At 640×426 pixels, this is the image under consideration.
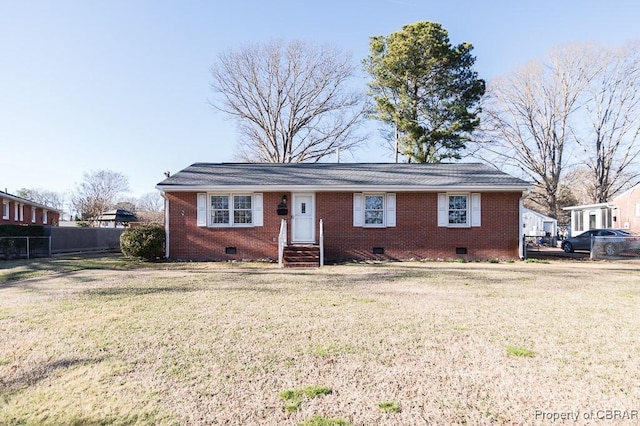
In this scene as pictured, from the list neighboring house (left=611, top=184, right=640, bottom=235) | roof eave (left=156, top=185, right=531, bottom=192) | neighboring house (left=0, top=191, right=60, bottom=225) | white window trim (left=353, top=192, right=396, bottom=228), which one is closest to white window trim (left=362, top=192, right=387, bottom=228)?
white window trim (left=353, top=192, right=396, bottom=228)

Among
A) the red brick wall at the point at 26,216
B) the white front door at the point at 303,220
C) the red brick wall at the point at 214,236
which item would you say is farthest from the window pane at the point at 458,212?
the red brick wall at the point at 26,216

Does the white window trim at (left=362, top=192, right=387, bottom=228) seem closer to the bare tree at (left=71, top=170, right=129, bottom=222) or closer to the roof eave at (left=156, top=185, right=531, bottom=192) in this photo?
the roof eave at (left=156, top=185, right=531, bottom=192)

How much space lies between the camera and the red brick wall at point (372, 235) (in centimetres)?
1445

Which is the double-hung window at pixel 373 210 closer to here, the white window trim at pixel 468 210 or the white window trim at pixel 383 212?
the white window trim at pixel 383 212

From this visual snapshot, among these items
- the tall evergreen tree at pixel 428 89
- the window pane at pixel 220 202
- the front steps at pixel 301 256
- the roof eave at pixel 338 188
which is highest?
the tall evergreen tree at pixel 428 89

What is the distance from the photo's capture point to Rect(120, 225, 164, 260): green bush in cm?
1375

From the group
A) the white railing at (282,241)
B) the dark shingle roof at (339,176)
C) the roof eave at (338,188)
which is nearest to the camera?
the white railing at (282,241)

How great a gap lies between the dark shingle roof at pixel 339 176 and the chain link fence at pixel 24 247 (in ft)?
20.1

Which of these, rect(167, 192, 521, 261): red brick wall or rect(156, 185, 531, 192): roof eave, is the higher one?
rect(156, 185, 531, 192): roof eave

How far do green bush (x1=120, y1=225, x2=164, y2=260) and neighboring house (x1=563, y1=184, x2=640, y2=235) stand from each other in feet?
88.8

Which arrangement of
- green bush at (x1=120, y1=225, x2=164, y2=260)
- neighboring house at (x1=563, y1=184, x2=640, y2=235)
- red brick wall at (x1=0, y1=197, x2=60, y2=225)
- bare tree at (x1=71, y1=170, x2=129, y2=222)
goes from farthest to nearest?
bare tree at (x1=71, y1=170, x2=129, y2=222) → neighboring house at (x1=563, y1=184, x2=640, y2=235) → red brick wall at (x1=0, y1=197, x2=60, y2=225) → green bush at (x1=120, y1=225, x2=164, y2=260)

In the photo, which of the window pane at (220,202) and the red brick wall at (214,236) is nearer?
the red brick wall at (214,236)

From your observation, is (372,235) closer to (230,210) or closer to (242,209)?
(242,209)

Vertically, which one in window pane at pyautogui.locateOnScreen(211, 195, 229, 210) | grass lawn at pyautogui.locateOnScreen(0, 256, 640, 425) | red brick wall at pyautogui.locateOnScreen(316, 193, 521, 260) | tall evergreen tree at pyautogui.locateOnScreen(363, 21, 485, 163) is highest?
tall evergreen tree at pyautogui.locateOnScreen(363, 21, 485, 163)
